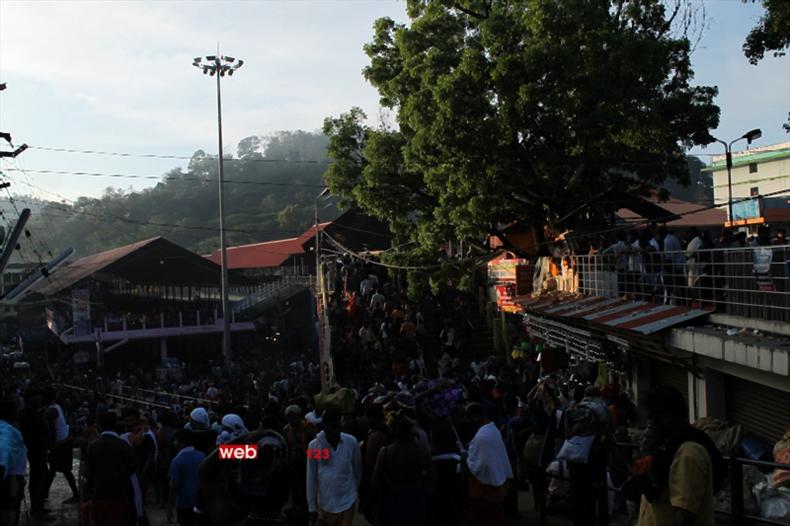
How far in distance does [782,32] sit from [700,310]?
18.9 ft

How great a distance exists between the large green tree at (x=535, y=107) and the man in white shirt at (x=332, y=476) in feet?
40.2

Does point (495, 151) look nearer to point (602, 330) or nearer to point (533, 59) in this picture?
point (533, 59)

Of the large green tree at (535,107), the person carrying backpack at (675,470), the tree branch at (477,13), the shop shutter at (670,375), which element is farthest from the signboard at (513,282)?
the person carrying backpack at (675,470)

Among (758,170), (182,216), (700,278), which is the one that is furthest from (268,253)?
(182,216)

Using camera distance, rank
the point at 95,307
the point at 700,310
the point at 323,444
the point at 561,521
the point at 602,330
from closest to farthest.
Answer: the point at 323,444
the point at 561,521
the point at 700,310
the point at 602,330
the point at 95,307

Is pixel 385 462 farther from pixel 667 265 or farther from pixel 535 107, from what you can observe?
pixel 535 107

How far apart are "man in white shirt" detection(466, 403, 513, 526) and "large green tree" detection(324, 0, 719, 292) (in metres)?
11.4

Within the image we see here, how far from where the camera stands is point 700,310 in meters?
11.5

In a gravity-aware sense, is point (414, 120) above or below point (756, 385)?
above

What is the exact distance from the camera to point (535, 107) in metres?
18.0

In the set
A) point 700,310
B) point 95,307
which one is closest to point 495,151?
point 700,310

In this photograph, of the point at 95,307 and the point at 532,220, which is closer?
the point at 532,220

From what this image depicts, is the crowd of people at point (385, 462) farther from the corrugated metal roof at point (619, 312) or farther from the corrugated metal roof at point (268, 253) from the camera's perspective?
the corrugated metal roof at point (268, 253)

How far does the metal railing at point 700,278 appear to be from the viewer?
375 inches
